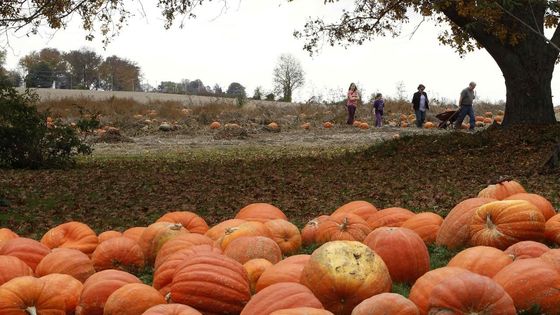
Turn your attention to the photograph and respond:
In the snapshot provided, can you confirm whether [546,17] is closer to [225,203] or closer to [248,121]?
Result: [225,203]

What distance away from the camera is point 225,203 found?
33.3 feet

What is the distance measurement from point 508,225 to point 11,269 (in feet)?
11.5

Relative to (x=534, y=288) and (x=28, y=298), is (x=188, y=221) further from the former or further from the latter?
(x=534, y=288)

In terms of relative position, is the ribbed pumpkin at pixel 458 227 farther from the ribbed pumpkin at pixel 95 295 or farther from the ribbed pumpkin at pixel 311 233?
the ribbed pumpkin at pixel 95 295

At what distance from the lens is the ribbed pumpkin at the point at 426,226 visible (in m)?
5.83

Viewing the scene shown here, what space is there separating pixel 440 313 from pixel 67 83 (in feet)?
222

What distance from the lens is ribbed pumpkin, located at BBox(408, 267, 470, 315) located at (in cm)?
364

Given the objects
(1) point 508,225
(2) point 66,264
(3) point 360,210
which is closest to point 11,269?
(2) point 66,264

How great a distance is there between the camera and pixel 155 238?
5.64 meters

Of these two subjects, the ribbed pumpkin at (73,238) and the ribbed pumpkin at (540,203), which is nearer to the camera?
the ribbed pumpkin at (540,203)

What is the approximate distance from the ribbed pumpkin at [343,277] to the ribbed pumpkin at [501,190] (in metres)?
2.75

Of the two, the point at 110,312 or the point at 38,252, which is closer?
the point at 110,312

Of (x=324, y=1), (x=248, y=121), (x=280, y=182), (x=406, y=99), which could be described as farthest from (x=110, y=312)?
(x=406, y=99)

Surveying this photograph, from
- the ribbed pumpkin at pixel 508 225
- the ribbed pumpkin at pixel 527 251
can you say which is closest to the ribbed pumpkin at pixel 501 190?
the ribbed pumpkin at pixel 508 225
